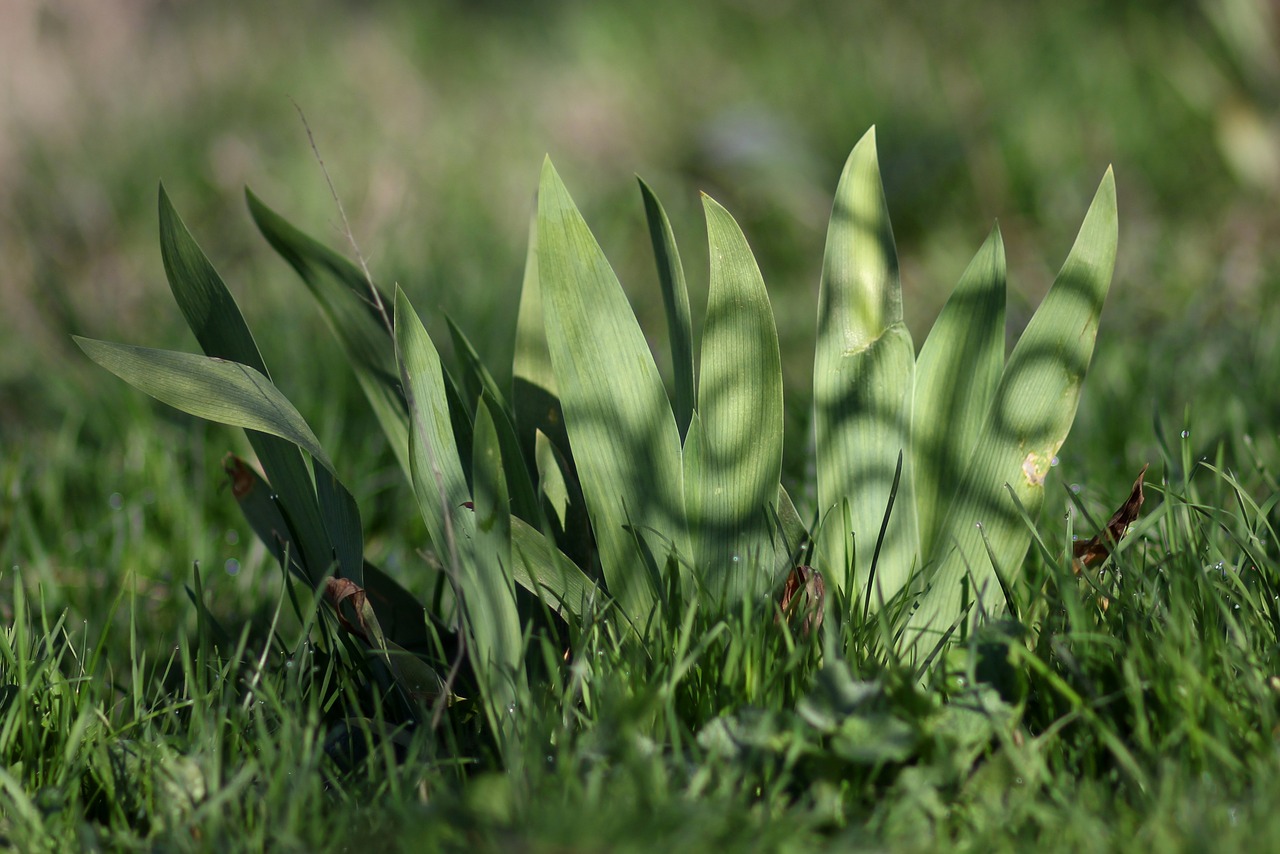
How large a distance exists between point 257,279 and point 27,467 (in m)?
1.04

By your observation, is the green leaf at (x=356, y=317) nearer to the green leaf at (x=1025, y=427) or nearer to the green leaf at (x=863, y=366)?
the green leaf at (x=863, y=366)

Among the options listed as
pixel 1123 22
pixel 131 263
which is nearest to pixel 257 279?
pixel 131 263

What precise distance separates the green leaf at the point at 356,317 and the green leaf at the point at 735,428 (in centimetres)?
40

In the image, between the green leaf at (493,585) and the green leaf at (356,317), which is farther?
the green leaf at (356,317)

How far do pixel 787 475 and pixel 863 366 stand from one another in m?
0.82

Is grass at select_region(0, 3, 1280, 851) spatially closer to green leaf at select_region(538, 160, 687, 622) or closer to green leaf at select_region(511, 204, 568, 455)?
green leaf at select_region(538, 160, 687, 622)

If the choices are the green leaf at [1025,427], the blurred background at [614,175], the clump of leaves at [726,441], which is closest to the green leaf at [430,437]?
the clump of leaves at [726,441]

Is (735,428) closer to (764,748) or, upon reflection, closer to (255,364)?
(764,748)

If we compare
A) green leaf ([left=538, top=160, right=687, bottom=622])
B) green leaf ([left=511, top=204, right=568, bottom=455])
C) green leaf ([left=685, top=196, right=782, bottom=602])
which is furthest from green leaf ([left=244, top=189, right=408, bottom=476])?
green leaf ([left=685, top=196, right=782, bottom=602])

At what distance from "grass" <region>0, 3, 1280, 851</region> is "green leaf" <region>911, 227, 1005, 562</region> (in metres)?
0.16

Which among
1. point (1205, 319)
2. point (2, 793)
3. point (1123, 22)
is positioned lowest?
point (2, 793)

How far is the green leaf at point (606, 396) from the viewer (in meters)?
1.14

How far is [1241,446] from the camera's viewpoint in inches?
70.6

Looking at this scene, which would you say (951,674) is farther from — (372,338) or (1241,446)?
(1241,446)
